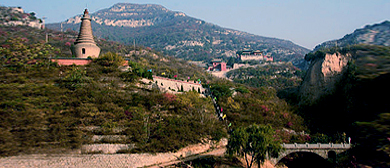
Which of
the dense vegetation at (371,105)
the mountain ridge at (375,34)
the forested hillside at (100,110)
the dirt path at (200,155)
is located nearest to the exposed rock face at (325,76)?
the forested hillside at (100,110)

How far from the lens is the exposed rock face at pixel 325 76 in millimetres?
37250

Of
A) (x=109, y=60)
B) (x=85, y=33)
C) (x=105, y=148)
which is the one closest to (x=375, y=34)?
(x=105, y=148)

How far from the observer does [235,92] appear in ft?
123

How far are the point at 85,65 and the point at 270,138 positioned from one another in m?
19.6

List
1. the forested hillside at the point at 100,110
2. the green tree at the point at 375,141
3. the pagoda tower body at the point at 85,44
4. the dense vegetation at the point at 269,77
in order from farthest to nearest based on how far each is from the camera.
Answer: the dense vegetation at the point at 269,77, the pagoda tower body at the point at 85,44, the forested hillside at the point at 100,110, the green tree at the point at 375,141

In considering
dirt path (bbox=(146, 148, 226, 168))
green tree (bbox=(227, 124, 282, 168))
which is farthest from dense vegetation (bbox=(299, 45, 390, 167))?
dirt path (bbox=(146, 148, 226, 168))

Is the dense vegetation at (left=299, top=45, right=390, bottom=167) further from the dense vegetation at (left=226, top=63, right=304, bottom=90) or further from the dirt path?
the dense vegetation at (left=226, top=63, right=304, bottom=90)

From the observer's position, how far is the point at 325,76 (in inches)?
1508

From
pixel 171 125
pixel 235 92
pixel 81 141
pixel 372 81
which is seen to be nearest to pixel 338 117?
pixel 235 92

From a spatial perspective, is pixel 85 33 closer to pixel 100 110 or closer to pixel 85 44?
pixel 85 44

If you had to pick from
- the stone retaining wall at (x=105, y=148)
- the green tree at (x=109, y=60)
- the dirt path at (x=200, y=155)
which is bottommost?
the dirt path at (x=200, y=155)

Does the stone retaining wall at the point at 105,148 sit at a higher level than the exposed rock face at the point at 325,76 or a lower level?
lower

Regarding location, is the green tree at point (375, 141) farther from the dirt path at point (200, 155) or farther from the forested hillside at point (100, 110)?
the dirt path at point (200, 155)

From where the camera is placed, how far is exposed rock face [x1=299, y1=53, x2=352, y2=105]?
122 feet
